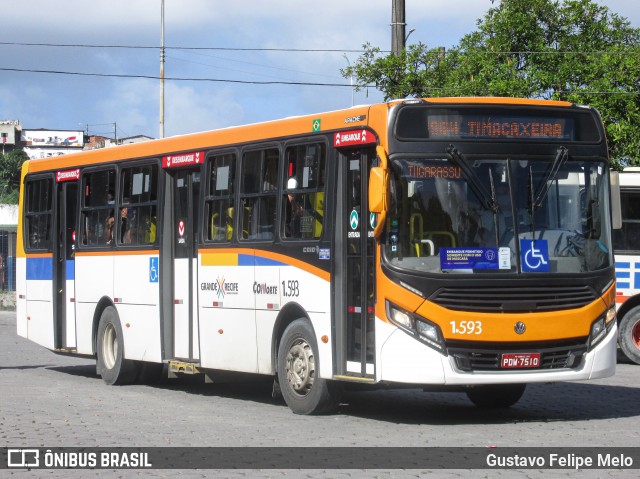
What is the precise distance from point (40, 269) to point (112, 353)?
253cm

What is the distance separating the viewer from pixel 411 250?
12.4 metres

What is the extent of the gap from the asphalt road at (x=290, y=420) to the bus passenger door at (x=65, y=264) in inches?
46.9

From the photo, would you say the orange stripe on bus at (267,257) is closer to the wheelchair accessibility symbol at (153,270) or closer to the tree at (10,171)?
the wheelchair accessibility symbol at (153,270)

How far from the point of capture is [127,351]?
17703mm

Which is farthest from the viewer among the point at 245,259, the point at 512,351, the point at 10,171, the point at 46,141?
the point at 46,141

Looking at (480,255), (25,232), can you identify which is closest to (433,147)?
(480,255)

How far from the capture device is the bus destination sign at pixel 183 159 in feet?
53.0

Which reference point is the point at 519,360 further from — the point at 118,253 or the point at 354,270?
the point at 118,253

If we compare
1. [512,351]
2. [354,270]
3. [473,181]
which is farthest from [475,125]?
[512,351]

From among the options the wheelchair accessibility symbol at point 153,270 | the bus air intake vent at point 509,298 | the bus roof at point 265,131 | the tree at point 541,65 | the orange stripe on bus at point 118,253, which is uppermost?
the tree at point 541,65

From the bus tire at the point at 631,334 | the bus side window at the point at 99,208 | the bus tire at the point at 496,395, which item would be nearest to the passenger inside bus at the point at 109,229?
the bus side window at the point at 99,208

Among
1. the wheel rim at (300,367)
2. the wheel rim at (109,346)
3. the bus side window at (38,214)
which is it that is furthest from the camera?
the bus side window at (38,214)

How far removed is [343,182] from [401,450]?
345 centimetres

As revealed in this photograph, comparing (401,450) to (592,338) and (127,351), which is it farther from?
(127,351)
